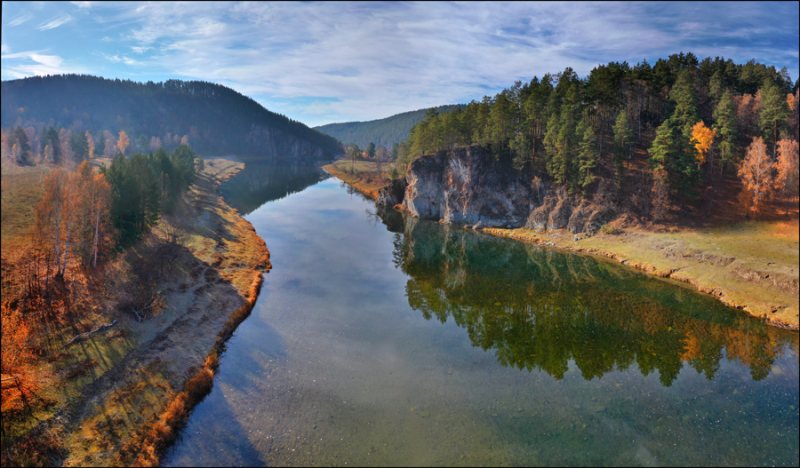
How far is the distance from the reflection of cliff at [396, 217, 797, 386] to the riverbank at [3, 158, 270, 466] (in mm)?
21536

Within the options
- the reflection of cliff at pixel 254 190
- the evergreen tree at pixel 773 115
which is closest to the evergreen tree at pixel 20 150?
the reflection of cliff at pixel 254 190

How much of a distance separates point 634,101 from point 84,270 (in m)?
102

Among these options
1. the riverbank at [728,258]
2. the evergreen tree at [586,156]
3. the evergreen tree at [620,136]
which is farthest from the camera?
the evergreen tree at [586,156]

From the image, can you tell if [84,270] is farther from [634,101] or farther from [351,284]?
[634,101]

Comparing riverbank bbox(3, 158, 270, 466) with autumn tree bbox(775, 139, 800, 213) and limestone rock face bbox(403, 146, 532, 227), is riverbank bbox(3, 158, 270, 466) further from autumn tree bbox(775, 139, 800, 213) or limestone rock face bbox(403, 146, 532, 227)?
limestone rock face bbox(403, 146, 532, 227)

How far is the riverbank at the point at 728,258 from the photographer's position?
3497 cm

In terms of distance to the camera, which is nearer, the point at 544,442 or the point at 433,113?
the point at 544,442

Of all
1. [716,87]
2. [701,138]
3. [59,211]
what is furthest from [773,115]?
[59,211]

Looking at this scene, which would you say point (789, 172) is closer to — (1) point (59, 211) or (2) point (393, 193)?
(1) point (59, 211)

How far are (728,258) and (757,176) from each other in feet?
34.4

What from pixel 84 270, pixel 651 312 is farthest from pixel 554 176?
pixel 84 270

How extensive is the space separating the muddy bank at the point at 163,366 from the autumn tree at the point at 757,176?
5962 cm

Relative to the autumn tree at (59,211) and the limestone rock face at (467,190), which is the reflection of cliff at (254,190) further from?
the autumn tree at (59,211)

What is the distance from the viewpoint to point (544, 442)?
19.7 meters
